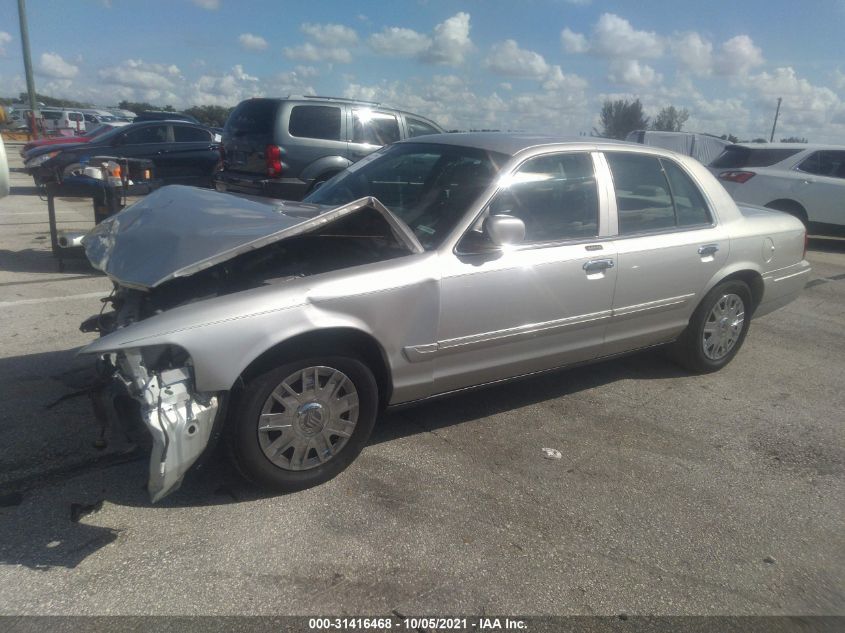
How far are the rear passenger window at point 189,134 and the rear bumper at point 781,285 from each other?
39.4 feet

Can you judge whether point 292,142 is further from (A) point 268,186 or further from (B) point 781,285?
(B) point 781,285

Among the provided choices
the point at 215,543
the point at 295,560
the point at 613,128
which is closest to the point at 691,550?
the point at 295,560

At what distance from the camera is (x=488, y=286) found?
3.67 m

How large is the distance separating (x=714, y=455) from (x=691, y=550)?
1.07 meters

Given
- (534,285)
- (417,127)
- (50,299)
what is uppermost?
(417,127)

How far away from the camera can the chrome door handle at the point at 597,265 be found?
4.11 metres

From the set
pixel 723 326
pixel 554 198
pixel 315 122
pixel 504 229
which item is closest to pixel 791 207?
pixel 723 326

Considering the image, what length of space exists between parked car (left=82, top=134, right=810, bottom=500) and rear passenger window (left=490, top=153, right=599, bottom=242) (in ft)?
0.04

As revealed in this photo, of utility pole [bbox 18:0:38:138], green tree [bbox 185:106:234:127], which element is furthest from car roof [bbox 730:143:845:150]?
green tree [bbox 185:106:234:127]

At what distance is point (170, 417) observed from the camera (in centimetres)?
274

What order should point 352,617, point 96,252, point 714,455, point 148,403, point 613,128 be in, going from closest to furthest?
point 352,617 < point 148,403 < point 96,252 < point 714,455 < point 613,128

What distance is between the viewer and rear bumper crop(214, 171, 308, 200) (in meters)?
8.97

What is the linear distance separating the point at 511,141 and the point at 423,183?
611 mm

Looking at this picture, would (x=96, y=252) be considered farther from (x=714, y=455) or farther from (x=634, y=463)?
(x=714, y=455)
